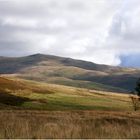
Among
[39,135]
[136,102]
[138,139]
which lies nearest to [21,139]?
[39,135]

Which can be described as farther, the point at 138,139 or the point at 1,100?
the point at 1,100

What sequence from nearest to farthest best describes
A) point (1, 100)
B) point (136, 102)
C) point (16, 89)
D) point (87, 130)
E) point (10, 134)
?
1. point (10, 134)
2. point (87, 130)
3. point (1, 100)
4. point (136, 102)
5. point (16, 89)

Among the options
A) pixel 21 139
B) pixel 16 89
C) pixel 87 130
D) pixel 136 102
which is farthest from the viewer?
pixel 16 89

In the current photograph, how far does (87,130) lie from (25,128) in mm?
2847

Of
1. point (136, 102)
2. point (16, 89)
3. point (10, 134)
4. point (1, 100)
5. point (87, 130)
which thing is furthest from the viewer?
point (16, 89)

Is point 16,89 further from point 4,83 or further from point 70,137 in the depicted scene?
point 70,137

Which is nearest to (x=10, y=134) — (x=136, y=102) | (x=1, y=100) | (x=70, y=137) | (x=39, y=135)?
(x=39, y=135)

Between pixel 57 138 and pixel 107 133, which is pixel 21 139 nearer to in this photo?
pixel 57 138

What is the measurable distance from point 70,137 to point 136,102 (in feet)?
323

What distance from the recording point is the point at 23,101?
3792 inches

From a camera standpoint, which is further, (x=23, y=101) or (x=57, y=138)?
(x=23, y=101)

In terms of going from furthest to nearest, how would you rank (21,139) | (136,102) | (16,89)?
(16,89)
(136,102)
(21,139)

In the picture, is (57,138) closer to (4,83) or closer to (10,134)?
(10,134)

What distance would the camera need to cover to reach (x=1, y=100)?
9300 centimetres
